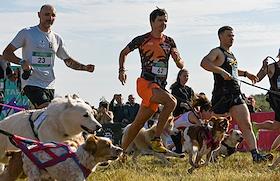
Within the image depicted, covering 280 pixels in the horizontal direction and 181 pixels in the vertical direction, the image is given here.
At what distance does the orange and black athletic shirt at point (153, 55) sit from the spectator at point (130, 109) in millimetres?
8279

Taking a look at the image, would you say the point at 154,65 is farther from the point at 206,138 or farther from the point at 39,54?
the point at 206,138

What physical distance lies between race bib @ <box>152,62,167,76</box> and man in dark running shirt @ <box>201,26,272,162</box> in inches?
37.4

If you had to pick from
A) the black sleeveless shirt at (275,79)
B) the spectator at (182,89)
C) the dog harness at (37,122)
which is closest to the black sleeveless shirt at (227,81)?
the black sleeveless shirt at (275,79)

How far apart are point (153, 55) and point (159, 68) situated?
0.18 meters

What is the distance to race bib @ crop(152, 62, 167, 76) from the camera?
28.4 feet

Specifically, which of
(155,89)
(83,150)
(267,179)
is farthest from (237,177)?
(83,150)

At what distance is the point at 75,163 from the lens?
5855 mm

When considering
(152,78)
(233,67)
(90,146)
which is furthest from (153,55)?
(90,146)

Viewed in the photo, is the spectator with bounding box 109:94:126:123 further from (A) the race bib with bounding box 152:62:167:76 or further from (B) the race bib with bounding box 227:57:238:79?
(A) the race bib with bounding box 152:62:167:76

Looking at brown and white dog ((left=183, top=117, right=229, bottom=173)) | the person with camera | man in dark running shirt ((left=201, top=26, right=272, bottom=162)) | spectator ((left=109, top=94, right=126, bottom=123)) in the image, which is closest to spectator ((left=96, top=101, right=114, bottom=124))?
spectator ((left=109, top=94, right=126, bottom=123))

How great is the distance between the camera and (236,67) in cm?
976

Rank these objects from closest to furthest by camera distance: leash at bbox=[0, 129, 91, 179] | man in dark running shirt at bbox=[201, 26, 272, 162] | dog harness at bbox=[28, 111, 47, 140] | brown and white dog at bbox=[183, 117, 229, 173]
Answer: leash at bbox=[0, 129, 91, 179], dog harness at bbox=[28, 111, 47, 140], man in dark running shirt at bbox=[201, 26, 272, 162], brown and white dog at bbox=[183, 117, 229, 173]

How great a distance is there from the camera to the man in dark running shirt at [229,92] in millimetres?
9508

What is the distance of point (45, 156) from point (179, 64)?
136 inches
